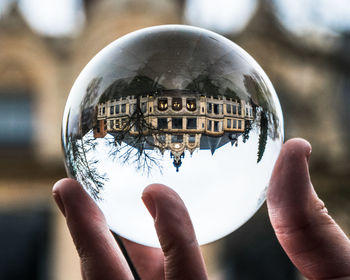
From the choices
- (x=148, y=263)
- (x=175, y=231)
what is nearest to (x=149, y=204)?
(x=175, y=231)

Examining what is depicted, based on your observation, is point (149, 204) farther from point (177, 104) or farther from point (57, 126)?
point (57, 126)

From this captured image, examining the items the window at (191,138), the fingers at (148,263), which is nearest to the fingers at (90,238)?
the fingers at (148,263)

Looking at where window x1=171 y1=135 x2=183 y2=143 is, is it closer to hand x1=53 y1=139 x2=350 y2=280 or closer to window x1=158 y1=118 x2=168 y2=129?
window x1=158 y1=118 x2=168 y2=129

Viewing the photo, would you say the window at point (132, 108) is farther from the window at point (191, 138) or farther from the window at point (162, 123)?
the window at point (191, 138)

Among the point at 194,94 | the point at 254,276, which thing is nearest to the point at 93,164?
the point at 194,94

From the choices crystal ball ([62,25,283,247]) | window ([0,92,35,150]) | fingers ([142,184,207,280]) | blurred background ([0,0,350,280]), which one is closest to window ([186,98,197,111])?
crystal ball ([62,25,283,247])

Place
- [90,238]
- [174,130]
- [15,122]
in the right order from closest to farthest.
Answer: [174,130] < [90,238] < [15,122]

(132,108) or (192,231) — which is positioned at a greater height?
(132,108)
